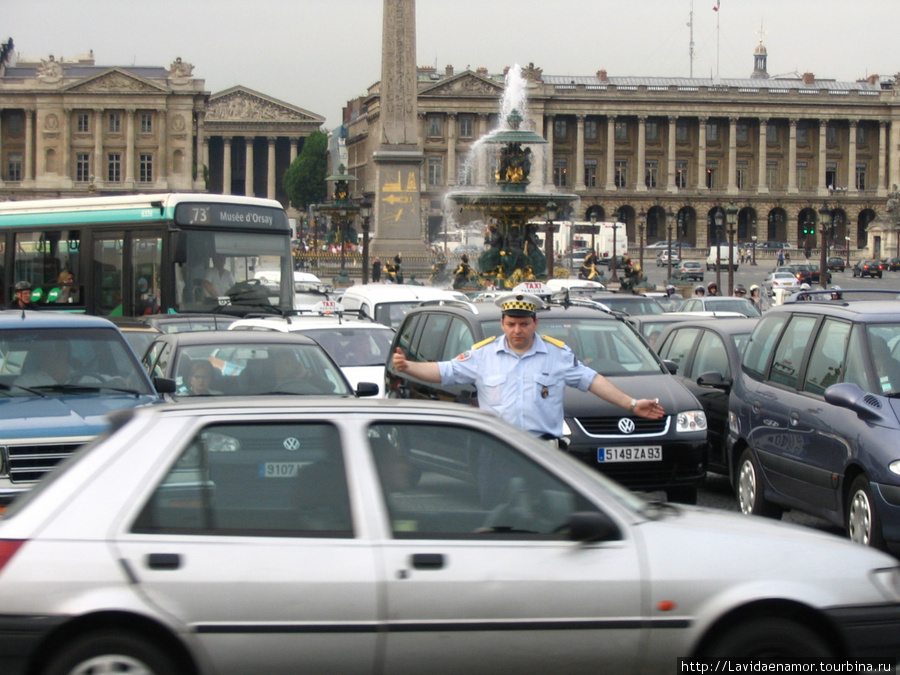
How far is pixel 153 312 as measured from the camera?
1980 cm

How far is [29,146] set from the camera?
12694cm

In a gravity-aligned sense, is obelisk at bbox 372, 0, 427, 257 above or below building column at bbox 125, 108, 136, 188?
below

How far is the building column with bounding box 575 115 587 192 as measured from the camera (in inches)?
5022

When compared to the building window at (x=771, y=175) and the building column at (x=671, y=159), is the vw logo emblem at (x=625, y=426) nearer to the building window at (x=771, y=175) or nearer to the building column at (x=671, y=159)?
the building column at (x=671, y=159)

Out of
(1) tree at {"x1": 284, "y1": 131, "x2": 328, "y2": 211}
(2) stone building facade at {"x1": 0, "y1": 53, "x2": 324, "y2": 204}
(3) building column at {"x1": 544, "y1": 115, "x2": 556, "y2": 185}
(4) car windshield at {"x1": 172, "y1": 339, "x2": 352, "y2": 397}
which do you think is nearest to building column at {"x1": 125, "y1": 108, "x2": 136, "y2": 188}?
(2) stone building facade at {"x1": 0, "y1": 53, "x2": 324, "y2": 204}

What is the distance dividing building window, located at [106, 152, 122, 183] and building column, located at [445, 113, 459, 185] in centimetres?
3198

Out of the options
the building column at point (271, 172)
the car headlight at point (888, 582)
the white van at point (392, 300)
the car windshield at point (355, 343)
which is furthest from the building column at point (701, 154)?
the car headlight at point (888, 582)

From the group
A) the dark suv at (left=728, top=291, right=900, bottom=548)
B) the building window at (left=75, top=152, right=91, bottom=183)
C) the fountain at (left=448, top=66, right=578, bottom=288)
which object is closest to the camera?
the dark suv at (left=728, top=291, right=900, bottom=548)

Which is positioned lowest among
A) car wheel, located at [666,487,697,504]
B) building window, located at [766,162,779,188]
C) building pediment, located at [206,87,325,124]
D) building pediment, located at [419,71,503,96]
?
car wheel, located at [666,487,697,504]

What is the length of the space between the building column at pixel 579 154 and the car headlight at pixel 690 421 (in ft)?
388

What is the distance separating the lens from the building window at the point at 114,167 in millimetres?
128250

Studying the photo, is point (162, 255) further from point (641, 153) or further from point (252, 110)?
point (252, 110)

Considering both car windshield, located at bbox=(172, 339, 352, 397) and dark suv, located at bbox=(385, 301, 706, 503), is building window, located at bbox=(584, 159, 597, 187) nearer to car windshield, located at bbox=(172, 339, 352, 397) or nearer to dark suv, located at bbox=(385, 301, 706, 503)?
dark suv, located at bbox=(385, 301, 706, 503)

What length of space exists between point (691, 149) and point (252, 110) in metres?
62.9
